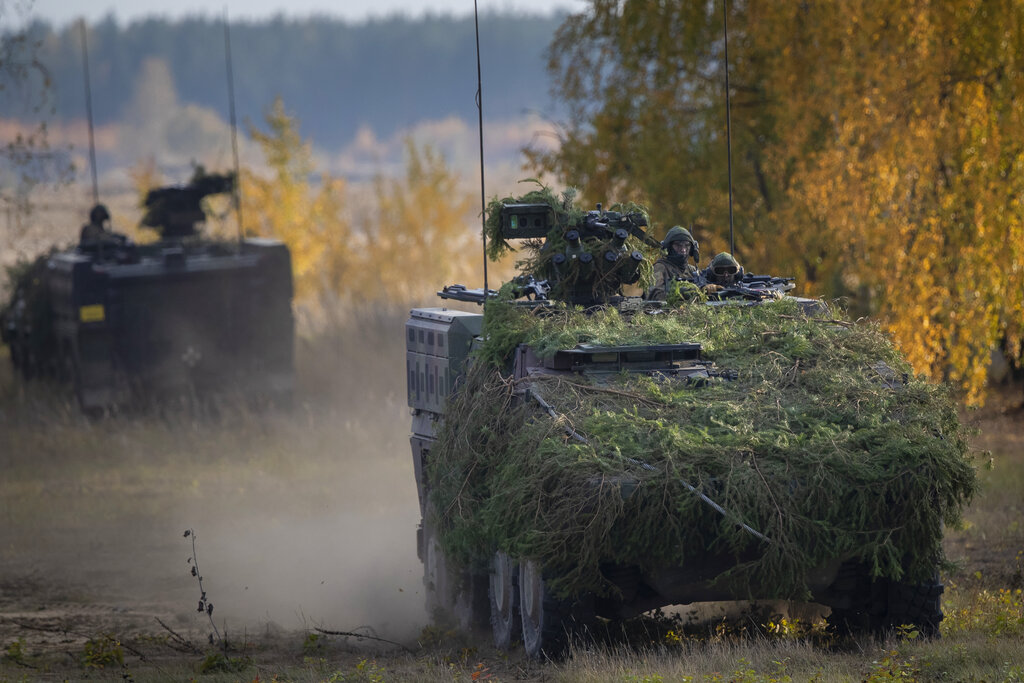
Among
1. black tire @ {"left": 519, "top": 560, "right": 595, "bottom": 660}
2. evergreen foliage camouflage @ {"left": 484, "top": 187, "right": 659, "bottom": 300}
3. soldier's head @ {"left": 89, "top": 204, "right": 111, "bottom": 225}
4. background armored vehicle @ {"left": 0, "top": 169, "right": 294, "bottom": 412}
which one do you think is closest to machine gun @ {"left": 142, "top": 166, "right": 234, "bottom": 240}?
background armored vehicle @ {"left": 0, "top": 169, "right": 294, "bottom": 412}

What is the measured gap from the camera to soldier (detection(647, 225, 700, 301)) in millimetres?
11391

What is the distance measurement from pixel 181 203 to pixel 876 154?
11.7m

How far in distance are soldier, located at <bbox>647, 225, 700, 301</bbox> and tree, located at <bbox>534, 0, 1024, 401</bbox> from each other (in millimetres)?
4746

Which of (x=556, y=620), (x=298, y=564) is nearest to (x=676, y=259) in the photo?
(x=556, y=620)

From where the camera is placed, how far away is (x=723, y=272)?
448 inches

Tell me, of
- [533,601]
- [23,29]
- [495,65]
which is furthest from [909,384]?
[495,65]

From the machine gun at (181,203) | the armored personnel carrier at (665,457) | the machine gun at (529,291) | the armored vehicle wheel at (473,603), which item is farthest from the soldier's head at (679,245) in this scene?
the machine gun at (181,203)

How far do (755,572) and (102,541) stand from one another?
9.43 meters

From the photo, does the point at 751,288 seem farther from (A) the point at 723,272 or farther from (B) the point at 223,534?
(B) the point at 223,534

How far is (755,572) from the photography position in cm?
776

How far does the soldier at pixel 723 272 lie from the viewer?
37.1 ft

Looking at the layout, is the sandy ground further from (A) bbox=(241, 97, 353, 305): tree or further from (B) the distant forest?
(B) the distant forest

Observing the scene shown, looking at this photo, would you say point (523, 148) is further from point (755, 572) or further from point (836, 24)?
point (755, 572)

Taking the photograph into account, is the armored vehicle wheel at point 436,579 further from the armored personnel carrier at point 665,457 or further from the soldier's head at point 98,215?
the soldier's head at point 98,215
